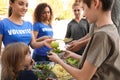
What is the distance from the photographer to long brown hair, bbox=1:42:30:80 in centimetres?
144

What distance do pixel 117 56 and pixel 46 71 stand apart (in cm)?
57

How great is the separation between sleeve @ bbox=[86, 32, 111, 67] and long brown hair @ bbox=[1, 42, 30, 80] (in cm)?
52

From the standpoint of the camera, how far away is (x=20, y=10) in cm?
210

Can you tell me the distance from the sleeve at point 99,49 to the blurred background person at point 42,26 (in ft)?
4.97

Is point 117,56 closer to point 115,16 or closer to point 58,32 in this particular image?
point 115,16

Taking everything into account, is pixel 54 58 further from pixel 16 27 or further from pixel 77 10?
pixel 77 10

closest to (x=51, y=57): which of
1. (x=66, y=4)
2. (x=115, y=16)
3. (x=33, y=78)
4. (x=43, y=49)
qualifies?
(x=33, y=78)

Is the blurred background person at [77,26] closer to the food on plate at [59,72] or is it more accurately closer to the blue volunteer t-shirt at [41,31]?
the blue volunteer t-shirt at [41,31]

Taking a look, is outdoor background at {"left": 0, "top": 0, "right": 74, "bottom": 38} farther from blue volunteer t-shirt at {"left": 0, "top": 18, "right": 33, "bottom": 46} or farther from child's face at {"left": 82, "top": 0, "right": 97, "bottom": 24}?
child's face at {"left": 82, "top": 0, "right": 97, "bottom": 24}

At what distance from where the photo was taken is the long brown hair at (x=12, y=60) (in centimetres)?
144

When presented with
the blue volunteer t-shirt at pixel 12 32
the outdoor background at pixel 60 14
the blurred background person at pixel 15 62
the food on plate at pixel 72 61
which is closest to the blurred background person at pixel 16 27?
the blue volunteer t-shirt at pixel 12 32

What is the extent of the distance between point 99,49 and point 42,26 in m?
1.70

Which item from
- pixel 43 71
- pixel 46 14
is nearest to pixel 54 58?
pixel 43 71

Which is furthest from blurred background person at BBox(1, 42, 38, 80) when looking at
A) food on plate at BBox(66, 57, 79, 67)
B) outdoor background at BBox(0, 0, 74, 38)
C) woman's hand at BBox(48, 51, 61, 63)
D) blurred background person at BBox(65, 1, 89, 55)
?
outdoor background at BBox(0, 0, 74, 38)
